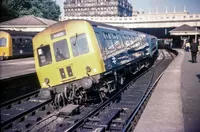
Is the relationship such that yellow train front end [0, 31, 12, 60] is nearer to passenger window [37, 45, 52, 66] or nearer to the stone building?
passenger window [37, 45, 52, 66]

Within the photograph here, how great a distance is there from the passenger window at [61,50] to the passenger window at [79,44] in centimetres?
27

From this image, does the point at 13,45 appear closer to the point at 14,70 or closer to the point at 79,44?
the point at 14,70

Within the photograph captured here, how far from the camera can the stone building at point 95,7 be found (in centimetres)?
10800

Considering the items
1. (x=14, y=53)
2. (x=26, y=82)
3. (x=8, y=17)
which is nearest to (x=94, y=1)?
(x=8, y=17)

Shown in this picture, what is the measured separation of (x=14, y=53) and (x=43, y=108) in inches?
592

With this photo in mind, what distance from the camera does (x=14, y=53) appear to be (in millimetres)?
23062

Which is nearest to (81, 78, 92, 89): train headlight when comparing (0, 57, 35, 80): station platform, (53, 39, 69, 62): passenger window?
(53, 39, 69, 62): passenger window

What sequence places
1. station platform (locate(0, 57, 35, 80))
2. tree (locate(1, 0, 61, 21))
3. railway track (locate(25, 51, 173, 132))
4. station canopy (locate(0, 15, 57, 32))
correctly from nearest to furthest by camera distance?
railway track (locate(25, 51, 173, 132))
station platform (locate(0, 57, 35, 80))
station canopy (locate(0, 15, 57, 32))
tree (locate(1, 0, 61, 21))

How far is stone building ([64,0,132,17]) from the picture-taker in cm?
10800

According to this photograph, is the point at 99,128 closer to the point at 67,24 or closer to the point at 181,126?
the point at 181,126

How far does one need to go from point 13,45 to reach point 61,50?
596 inches

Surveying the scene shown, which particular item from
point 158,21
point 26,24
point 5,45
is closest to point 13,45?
point 5,45

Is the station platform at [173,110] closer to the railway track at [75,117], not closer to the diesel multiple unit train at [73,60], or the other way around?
the railway track at [75,117]

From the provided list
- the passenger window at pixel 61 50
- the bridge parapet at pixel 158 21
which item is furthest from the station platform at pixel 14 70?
the bridge parapet at pixel 158 21
